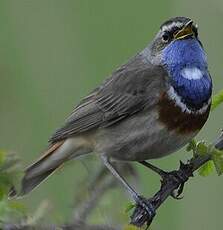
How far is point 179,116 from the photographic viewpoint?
2.77 m

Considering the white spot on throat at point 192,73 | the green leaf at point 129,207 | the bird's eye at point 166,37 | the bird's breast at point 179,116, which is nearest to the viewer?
the green leaf at point 129,207

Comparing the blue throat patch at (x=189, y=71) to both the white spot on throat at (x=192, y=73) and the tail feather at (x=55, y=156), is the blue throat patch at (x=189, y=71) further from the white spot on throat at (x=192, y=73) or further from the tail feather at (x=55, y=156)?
the tail feather at (x=55, y=156)

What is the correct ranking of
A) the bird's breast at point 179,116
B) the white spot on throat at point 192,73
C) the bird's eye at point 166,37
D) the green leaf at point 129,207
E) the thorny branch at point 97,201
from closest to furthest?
the thorny branch at point 97,201, the green leaf at point 129,207, the bird's breast at point 179,116, the white spot on throat at point 192,73, the bird's eye at point 166,37

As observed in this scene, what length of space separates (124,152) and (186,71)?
48 cm

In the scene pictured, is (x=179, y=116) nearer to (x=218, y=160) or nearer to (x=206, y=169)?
(x=206, y=169)

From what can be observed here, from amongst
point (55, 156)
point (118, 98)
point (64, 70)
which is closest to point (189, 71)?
point (118, 98)

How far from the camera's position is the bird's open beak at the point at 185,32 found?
280 cm

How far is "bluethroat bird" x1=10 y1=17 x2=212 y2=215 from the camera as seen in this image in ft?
9.17

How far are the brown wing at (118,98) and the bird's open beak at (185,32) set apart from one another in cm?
19

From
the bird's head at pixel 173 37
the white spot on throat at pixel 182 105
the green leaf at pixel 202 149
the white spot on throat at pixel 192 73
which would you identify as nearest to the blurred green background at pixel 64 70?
the bird's head at pixel 173 37

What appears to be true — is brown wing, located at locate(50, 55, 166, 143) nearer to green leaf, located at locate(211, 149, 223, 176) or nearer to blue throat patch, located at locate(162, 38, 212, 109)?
blue throat patch, located at locate(162, 38, 212, 109)

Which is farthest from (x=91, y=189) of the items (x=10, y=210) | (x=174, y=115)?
(x=174, y=115)

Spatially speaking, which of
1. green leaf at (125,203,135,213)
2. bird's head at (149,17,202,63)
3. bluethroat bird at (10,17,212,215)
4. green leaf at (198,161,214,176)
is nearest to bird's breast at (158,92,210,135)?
bluethroat bird at (10,17,212,215)

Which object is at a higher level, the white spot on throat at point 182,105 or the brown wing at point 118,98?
the brown wing at point 118,98
